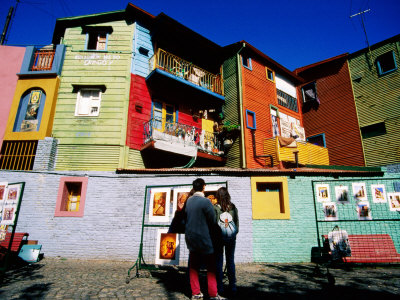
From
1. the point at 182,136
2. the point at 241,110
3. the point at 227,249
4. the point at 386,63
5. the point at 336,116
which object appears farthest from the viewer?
the point at 336,116

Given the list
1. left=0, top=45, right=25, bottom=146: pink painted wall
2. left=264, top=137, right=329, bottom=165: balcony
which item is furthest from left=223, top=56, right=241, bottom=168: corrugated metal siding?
left=0, top=45, right=25, bottom=146: pink painted wall

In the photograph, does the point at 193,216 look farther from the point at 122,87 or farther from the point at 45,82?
the point at 45,82

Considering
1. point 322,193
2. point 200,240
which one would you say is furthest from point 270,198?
point 200,240

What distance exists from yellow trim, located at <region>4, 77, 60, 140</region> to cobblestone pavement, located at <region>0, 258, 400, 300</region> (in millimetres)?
6152

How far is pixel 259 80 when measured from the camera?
15.3 metres

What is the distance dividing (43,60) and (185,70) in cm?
747

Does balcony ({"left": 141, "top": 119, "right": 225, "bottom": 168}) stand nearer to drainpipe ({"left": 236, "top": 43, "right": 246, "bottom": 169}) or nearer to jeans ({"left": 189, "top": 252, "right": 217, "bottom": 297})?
drainpipe ({"left": 236, "top": 43, "right": 246, "bottom": 169})

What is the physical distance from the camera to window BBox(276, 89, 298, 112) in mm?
16438

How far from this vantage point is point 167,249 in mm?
4949

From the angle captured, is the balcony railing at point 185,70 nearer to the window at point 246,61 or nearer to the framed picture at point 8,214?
the window at point 246,61

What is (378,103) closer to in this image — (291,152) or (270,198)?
(291,152)

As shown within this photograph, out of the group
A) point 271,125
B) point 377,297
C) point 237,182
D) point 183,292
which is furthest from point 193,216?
point 271,125

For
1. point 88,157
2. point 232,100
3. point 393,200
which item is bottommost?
point 393,200

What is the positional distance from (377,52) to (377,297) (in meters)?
16.4
